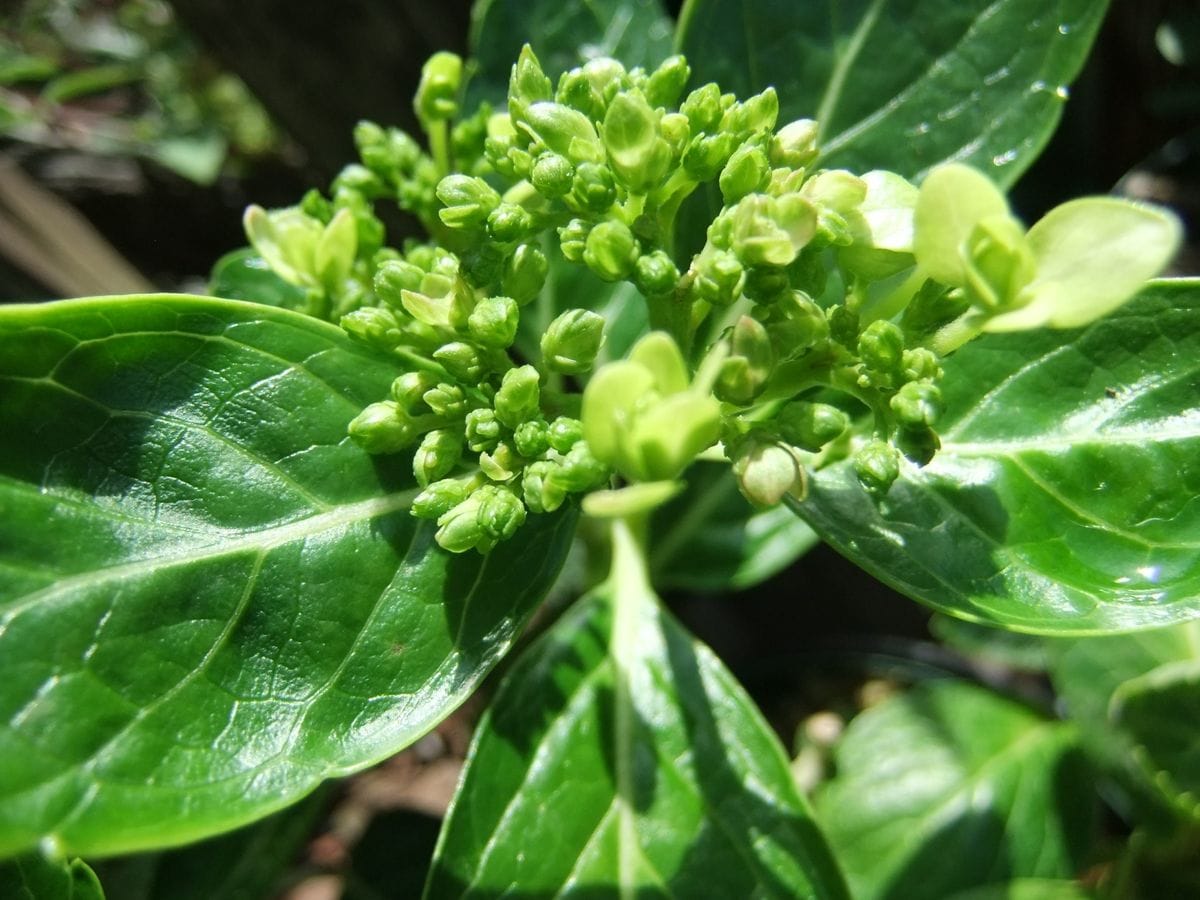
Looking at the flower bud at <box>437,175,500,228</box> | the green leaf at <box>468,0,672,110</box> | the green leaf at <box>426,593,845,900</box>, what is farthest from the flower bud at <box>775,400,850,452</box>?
the green leaf at <box>468,0,672,110</box>

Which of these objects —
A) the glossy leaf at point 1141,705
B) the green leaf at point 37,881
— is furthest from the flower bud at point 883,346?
the green leaf at point 37,881

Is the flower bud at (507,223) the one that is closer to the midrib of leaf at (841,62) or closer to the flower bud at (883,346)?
the flower bud at (883,346)

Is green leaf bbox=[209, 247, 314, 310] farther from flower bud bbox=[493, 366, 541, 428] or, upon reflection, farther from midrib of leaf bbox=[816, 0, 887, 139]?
midrib of leaf bbox=[816, 0, 887, 139]

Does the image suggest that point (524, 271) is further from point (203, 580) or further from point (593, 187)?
point (203, 580)

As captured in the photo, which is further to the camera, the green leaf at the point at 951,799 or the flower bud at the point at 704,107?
the green leaf at the point at 951,799

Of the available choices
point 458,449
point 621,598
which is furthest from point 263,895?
point 458,449

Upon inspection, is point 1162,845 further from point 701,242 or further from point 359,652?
point 359,652
